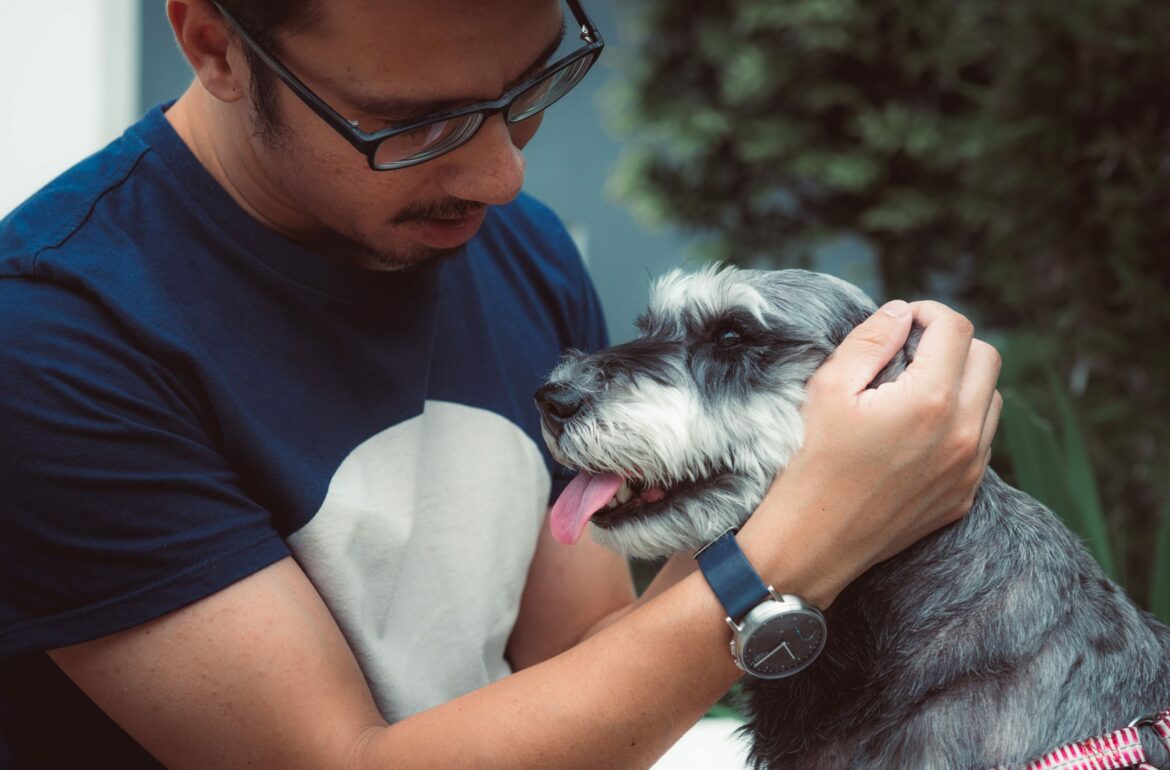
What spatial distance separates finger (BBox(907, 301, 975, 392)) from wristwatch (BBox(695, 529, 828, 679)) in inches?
14.4

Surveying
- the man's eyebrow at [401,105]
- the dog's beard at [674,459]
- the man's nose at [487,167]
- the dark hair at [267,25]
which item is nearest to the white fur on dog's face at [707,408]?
the dog's beard at [674,459]

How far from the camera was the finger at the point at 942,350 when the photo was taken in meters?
1.62

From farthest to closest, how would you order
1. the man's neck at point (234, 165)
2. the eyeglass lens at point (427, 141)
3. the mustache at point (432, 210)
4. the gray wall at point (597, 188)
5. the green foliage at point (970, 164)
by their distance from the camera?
the gray wall at point (597, 188)
the green foliage at point (970, 164)
the man's neck at point (234, 165)
the mustache at point (432, 210)
the eyeglass lens at point (427, 141)

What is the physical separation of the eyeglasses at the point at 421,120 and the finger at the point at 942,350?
69cm

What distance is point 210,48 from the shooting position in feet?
5.58

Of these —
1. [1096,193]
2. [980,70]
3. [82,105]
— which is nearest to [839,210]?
[980,70]

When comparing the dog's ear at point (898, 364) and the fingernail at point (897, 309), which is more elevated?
the fingernail at point (897, 309)

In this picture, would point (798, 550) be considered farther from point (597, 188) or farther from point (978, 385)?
point (597, 188)

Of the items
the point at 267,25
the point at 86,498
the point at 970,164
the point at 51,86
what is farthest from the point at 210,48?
the point at 970,164

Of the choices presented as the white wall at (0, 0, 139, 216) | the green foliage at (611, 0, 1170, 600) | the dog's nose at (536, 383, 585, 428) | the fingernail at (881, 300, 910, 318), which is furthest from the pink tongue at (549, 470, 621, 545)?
the white wall at (0, 0, 139, 216)

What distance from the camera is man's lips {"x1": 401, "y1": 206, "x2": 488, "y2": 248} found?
1.78 m

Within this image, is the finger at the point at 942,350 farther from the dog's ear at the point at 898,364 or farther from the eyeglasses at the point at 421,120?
the eyeglasses at the point at 421,120

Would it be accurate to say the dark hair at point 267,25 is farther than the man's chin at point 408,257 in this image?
No

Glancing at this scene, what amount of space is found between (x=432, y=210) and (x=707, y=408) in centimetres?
54
